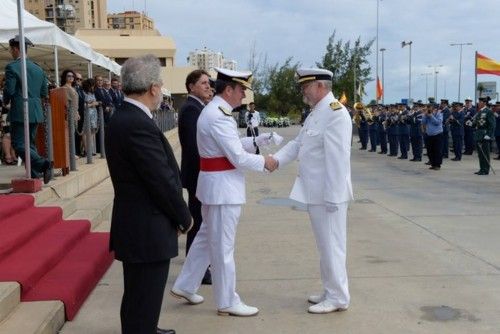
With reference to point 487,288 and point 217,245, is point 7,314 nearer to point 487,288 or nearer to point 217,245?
point 217,245

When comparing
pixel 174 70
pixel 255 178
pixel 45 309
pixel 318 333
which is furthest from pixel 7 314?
pixel 174 70

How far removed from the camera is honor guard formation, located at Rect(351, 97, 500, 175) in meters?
14.3

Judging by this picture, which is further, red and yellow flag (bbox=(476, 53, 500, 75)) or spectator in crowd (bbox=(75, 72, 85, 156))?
red and yellow flag (bbox=(476, 53, 500, 75))

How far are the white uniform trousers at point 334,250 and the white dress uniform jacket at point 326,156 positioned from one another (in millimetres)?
117

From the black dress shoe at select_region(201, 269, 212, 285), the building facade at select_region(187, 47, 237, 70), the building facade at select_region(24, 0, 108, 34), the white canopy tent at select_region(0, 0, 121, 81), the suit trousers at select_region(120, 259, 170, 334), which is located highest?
the building facade at select_region(24, 0, 108, 34)

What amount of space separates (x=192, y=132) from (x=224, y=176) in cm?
93

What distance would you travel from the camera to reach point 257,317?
14.1 ft

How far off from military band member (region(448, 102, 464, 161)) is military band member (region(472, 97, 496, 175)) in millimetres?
2948

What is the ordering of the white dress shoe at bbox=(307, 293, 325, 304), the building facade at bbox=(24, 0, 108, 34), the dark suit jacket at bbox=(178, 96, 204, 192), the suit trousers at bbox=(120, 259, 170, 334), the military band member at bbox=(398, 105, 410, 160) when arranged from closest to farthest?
the suit trousers at bbox=(120, 259, 170, 334) → the white dress shoe at bbox=(307, 293, 325, 304) → the dark suit jacket at bbox=(178, 96, 204, 192) → the military band member at bbox=(398, 105, 410, 160) → the building facade at bbox=(24, 0, 108, 34)

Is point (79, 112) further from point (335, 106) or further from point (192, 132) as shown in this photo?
point (335, 106)

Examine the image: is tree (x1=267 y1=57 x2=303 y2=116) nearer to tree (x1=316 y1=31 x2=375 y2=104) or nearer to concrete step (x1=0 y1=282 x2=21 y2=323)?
tree (x1=316 y1=31 x2=375 y2=104)

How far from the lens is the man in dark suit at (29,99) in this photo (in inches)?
265

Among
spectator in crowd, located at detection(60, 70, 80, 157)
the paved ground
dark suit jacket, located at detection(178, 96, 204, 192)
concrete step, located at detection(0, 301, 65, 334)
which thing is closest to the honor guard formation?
the paved ground

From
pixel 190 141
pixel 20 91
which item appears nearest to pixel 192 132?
pixel 190 141
